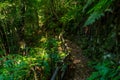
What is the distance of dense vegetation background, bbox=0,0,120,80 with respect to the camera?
611 cm

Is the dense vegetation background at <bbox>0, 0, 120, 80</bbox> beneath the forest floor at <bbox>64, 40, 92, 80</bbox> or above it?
above

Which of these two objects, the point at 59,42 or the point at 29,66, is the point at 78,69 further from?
the point at 59,42

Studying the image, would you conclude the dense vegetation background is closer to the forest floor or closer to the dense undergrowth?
the dense undergrowth

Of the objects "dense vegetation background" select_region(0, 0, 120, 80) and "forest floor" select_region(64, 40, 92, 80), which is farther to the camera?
"forest floor" select_region(64, 40, 92, 80)

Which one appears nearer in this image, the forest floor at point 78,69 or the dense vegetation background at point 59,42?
the dense vegetation background at point 59,42

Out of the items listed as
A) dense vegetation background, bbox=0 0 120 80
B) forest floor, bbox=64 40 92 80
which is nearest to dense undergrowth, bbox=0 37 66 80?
dense vegetation background, bbox=0 0 120 80

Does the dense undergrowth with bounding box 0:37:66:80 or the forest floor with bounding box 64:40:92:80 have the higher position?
the dense undergrowth with bounding box 0:37:66:80

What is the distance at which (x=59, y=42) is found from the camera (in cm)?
1220

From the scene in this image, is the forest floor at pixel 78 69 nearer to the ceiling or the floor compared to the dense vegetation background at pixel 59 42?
nearer to the floor

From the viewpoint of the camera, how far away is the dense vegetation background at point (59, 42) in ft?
20.1

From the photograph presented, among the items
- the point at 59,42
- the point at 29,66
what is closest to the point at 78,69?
the point at 29,66

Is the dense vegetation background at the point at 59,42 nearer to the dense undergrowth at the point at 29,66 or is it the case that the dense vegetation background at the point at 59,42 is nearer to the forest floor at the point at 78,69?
the dense undergrowth at the point at 29,66

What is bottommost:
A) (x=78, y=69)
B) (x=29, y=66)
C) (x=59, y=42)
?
(x=78, y=69)

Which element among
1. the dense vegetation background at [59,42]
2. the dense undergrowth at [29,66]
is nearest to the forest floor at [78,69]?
the dense vegetation background at [59,42]
